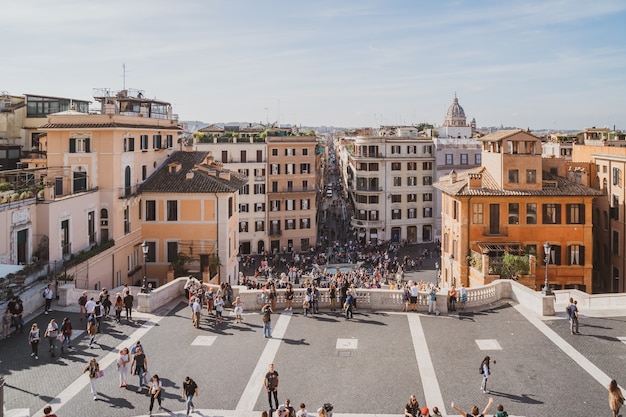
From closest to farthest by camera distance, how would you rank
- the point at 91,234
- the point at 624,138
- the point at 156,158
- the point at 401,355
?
the point at 401,355, the point at 91,234, the point at 156,158, the point at 624,138

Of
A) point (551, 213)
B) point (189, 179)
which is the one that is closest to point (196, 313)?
point (189, 179)

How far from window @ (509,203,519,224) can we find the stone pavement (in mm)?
15178

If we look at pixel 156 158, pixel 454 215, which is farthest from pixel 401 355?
A: pixel 156 158

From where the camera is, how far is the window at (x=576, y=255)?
4109cm

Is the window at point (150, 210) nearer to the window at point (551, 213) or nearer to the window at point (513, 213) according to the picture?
the window at point (513, 213)

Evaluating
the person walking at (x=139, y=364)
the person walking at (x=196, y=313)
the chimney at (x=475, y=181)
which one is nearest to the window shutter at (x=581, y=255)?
the chimney at (x=475, y=181)

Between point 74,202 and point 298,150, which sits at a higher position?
point 298,150

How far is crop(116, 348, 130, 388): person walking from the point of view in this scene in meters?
18.4

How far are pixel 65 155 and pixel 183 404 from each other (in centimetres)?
2674

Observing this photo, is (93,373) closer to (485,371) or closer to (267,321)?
(267,321)

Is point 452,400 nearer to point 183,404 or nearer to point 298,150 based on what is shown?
point 183,404

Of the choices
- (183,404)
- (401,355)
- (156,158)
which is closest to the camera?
(183,404)

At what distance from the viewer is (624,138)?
63438mm

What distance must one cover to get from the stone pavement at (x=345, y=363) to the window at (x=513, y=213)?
15.2 metres
